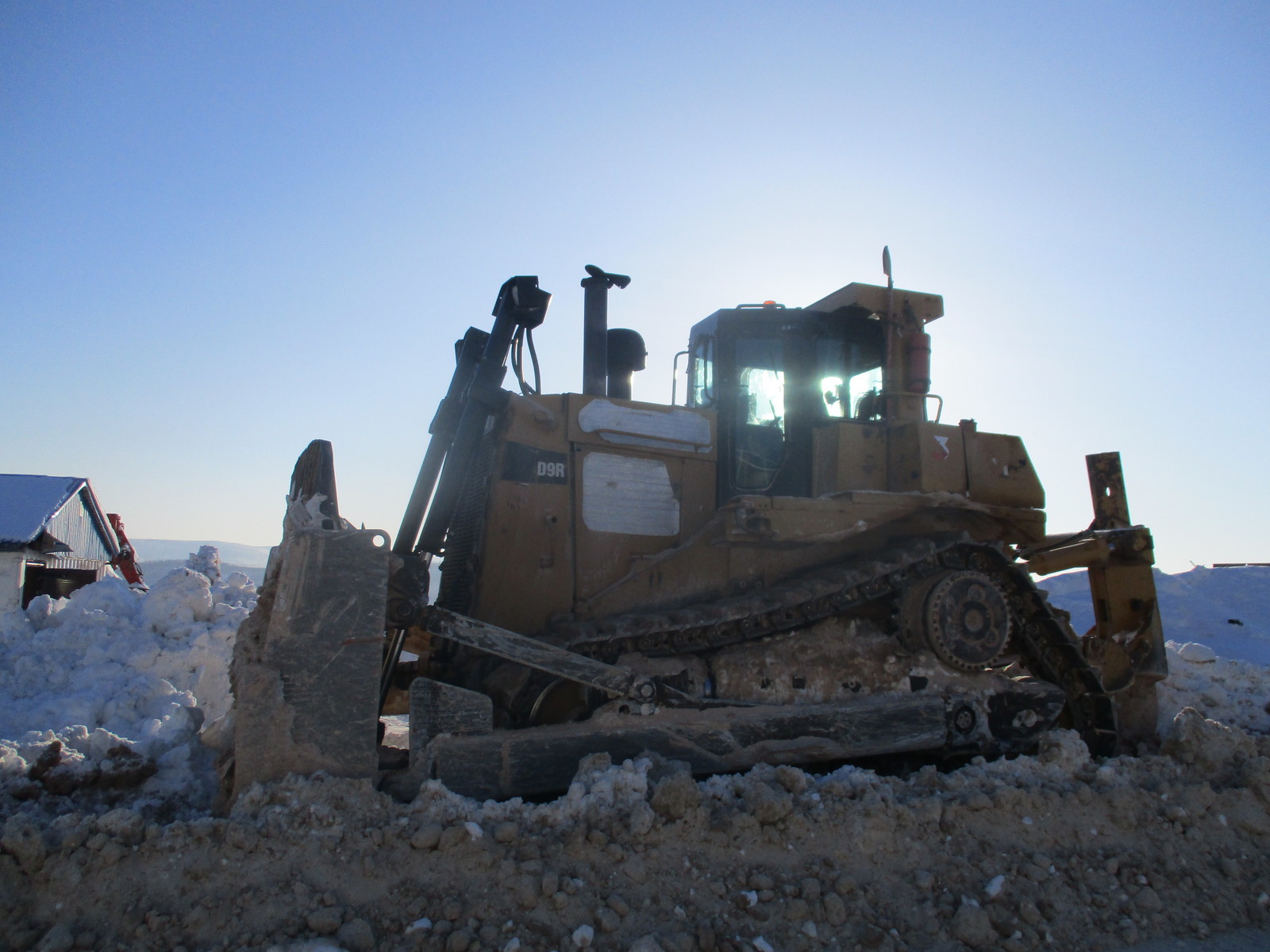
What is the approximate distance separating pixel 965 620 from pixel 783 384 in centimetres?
190

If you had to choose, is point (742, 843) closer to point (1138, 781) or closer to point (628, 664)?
point (628, 664)

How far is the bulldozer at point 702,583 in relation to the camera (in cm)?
408

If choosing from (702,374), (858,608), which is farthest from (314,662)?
(702,374)

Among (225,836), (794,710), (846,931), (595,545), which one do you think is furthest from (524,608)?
(846,931)

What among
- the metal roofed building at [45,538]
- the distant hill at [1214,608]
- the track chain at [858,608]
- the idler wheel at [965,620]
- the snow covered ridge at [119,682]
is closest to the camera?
the snow covered ridge at [119,682]

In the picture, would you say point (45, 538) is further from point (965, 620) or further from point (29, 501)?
point (965, 620)

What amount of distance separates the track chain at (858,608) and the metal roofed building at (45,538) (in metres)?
17.9

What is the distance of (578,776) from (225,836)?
57.7 inches

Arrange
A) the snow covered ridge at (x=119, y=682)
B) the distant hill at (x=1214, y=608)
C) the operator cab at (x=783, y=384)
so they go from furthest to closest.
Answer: the distant hill at (x=1214, y=608), the operator cab at (x=783, y=384), the snow covered ridge at (x=119, y=682)

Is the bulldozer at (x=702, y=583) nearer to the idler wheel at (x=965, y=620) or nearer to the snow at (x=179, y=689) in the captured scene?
the idler wheel at (x=965, y=620)

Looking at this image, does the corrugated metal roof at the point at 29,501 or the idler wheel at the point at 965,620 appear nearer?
the idler wheel at the point at 965,620

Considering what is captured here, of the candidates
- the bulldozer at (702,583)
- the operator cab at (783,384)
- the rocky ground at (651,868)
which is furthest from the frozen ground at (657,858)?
the operator cab at (783,384)

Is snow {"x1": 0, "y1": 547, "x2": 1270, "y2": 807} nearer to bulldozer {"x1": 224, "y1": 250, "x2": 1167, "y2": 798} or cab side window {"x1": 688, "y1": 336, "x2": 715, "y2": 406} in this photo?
bulldozer {"x1": 224, "y1": 250, "x2": 1167, "y2": 798}

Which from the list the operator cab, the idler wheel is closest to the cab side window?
the operator cab
